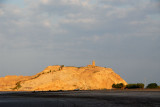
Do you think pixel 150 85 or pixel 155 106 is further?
pixel 150 85

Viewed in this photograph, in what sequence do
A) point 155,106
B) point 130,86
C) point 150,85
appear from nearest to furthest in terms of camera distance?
point 155,106 < point 150,85 < point 130,86

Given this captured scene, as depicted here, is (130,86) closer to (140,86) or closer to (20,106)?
(140,86)

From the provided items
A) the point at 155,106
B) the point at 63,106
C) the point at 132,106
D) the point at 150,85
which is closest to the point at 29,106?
the point at 63,106

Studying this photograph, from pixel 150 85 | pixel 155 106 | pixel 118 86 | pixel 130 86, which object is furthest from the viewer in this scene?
pixel 118 86

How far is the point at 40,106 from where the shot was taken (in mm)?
32719

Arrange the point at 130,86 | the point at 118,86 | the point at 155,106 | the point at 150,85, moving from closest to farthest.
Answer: the point at 155,106 → the point at 150,85 → the point at 130,86 → the point at 118,86

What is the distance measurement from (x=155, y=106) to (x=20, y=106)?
1580 cm

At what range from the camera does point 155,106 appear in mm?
32281

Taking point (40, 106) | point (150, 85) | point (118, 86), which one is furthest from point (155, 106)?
point (118, 86)

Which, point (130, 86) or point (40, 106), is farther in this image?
point (130, 86)

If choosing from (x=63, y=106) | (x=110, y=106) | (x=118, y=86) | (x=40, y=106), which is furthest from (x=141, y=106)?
(x=118, y=86)

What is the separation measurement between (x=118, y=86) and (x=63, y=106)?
16859cm

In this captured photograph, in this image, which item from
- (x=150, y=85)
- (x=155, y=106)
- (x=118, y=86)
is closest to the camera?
(x=155, y=106)

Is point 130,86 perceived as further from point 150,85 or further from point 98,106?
point 98,106
